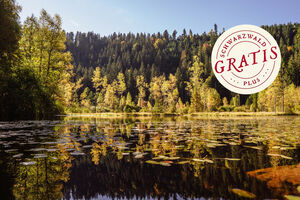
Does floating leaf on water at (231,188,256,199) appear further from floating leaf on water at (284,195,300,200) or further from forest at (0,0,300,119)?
forest at (0,0,300,119)

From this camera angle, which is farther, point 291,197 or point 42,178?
point 42,178

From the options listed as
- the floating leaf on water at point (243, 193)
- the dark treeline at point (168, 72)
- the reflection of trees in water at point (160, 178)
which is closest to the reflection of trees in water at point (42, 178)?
the reflection of trees in water at point (160, 178)

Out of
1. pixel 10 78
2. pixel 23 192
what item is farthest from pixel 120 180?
pixel 10 78

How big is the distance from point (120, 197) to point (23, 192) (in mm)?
828

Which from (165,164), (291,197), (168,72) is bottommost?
(165,164)

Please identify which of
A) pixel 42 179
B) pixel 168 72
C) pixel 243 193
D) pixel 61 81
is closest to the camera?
pixel 243 193

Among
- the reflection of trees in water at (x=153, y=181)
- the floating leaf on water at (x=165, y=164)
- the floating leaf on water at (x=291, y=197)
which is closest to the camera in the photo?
the floating leaf on water at (x=291, y=197)

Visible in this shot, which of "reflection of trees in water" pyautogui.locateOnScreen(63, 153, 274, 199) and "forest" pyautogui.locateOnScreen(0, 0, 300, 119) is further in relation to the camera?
"forest" pyautogui.locateOnScreen(0, 0, 300, 119)

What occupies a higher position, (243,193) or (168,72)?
(168,72)

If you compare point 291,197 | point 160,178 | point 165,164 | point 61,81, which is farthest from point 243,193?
point 61,81

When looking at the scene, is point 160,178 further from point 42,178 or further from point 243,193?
point 42,178

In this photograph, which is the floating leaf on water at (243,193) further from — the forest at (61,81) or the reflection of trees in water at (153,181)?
the forest at (61,81)

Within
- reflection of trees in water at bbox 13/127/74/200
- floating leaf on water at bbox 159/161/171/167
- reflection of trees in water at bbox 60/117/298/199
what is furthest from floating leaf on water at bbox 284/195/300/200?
reflection of trees in water at bbox 13/127/74/200

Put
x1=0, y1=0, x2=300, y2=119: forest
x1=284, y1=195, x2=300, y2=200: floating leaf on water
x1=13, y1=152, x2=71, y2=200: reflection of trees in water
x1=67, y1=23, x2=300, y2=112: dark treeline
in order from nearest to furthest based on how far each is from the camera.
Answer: x1=284, y1=195, x2=300, y2=200: floating leaf on water → x1=13, y1=152, x2=71, y2=200: reflection of trees in water → x1=0, y1=0, x2=300, y2=119: forest → x1=67, y1=23, x2=300, y2=112: dark treeline
